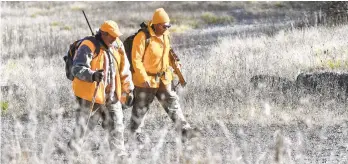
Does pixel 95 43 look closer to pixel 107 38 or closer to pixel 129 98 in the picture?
pixel 107 38

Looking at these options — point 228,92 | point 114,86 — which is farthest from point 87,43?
point 228,92

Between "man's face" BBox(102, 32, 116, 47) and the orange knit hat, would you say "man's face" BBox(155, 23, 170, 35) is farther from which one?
"man's face" BBox(102, 32, 116, 47)

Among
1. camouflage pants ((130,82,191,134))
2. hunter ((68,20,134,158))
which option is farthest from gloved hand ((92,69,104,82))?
Result: camouflage pants ((130,82,191,134))

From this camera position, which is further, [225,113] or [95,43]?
[225,113]

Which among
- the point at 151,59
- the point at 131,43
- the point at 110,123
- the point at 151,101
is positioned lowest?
the point at 151,101

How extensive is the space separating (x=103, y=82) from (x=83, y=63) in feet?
1.07

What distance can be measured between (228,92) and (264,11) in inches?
1011

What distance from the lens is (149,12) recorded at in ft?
121

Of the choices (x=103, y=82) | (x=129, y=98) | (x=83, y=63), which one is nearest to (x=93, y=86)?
(x=103, y=82)

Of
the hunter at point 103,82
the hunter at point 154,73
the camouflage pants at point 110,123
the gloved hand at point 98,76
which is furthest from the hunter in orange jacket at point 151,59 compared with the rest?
the gloved hand at point 98,76

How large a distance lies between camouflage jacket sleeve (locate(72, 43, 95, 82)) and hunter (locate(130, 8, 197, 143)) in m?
1.12

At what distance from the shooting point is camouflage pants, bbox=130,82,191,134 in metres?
8.20

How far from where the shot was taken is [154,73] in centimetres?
808

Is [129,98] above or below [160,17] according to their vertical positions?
below
